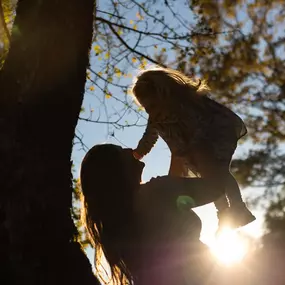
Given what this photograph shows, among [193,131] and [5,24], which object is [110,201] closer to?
[193,131]

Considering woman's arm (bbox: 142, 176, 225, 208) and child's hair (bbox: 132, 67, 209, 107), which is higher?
child's hair (bbox: 132, 67, 209, 107)

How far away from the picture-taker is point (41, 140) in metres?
2.26

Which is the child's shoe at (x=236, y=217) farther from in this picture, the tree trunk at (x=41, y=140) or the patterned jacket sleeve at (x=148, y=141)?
the tree trunk at (x=41, y=140)

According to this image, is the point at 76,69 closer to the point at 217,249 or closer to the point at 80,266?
the point at 80,266

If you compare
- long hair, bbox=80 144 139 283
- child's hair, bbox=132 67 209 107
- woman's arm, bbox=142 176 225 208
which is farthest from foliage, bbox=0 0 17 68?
woman's arm, bbox=142 176 225 208

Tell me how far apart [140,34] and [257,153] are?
26.5 feet

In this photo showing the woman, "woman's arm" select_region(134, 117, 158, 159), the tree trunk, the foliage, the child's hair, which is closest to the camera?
the tree trunk

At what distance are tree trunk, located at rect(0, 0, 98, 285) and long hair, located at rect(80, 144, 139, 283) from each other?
1.06 ft

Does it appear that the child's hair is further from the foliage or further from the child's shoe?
the foliage

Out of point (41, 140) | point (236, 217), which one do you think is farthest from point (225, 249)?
point (41, 140)

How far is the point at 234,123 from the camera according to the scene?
3264mm

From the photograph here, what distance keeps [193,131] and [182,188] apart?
61 centimetres

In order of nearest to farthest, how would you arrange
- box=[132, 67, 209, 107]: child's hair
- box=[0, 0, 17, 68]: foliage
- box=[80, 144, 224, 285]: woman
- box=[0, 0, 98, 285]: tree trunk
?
box=[0, 0, 98, 285]: tree trunk, box=[80, 144, 224, 285]: woman, box=[132, 67, 209, 107]: child's hair, box=[0, 0, 17, 68]: foliage

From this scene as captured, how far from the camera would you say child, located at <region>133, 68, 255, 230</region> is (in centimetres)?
311
